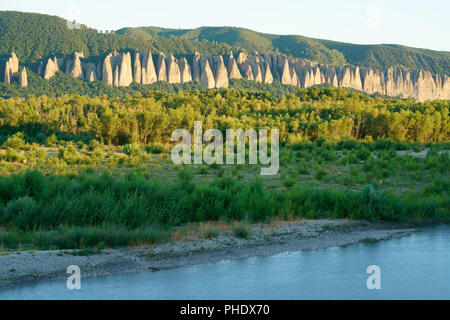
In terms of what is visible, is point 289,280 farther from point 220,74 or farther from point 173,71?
point 220,74

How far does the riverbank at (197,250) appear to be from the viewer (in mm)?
7160

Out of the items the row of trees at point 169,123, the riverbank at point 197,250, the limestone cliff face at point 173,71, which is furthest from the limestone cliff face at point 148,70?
the riverbank at point 197,250

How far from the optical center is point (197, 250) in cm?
862

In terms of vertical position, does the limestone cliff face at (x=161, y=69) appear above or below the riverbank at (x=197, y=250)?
above

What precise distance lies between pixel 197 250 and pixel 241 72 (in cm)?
9258

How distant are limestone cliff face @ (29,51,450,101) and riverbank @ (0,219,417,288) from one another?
219 feet

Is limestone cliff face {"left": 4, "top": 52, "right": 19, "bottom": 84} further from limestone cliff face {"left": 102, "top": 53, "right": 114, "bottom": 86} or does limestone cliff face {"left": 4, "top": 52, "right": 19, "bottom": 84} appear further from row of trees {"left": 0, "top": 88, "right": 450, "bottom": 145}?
row of trees {"left": 0, "top": 88, "right": 450, "bottom": 145}

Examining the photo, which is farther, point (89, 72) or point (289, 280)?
point (89, 72)

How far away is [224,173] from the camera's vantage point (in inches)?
727

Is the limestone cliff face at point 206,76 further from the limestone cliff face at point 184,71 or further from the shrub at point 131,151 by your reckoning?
the shrub at point 131,151

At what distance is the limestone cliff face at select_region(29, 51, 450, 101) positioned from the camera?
259 feet

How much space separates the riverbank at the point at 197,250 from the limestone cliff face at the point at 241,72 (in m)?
66.7

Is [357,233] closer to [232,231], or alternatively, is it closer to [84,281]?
[232,231]

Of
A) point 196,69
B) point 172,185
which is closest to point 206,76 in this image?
point 196,69
